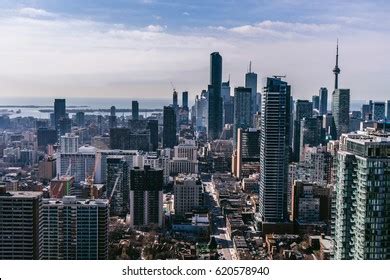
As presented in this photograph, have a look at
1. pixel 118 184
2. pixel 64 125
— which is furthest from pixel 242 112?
pixel 118 184

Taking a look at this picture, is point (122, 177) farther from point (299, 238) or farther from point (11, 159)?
point (299, 238)

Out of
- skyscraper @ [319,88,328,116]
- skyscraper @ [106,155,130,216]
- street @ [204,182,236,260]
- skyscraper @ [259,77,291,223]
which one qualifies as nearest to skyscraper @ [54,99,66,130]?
skyscraper @ [106,155,130,216]

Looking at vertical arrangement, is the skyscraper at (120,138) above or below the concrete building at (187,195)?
above

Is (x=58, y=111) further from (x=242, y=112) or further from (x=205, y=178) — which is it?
(x=242, y=112)

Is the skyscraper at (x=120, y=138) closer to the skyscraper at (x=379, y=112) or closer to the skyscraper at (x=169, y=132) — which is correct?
the skyscraper at (x=169, y=132)

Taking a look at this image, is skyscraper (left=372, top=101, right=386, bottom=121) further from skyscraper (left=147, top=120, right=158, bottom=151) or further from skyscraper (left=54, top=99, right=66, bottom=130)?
skyscraper (left=147, top=120, right=158, bottom=151)

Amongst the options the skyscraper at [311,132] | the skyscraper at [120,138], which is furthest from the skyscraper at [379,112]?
the skyscraper at [120,138]
